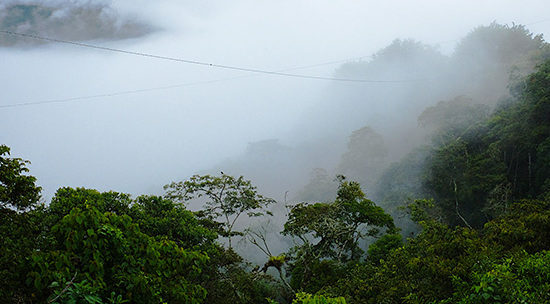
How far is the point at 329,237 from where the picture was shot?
13812mm

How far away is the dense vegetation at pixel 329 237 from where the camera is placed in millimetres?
3348

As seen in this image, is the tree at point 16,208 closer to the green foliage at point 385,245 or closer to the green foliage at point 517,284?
the green foliage at point 517,284

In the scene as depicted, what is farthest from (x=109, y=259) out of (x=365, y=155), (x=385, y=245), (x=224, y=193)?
(x=365, y=155)

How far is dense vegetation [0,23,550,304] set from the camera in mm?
3348

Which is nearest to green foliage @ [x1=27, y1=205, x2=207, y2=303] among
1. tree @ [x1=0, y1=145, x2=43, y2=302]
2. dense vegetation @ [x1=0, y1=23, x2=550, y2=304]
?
dense vegetation @ [x1=0, y1=23, x2=550, y2=304]

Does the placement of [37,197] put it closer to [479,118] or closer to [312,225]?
[312,225]

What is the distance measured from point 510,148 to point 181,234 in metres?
17.0

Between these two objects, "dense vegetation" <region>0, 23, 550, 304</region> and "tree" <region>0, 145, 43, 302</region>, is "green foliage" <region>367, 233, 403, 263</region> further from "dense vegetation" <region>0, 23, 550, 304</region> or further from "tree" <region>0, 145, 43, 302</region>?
"tree" <region>0, 145, 43, 302</region>

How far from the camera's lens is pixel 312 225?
13555 mm

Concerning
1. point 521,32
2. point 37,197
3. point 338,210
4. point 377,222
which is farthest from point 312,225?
point 521,32

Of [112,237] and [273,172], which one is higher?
[273,172]

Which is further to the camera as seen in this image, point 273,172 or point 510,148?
point 273,172

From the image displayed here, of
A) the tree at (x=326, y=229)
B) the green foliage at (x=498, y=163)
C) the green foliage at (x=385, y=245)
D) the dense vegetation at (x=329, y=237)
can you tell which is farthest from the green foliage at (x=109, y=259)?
the green foliage at (x=498, y=163)

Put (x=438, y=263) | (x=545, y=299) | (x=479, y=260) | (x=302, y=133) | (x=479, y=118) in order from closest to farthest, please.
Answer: (x=545, y=299) < (x=479, y=260) < (x=438, y=263) < (x=479, y=118) < (x=302, y=133)
